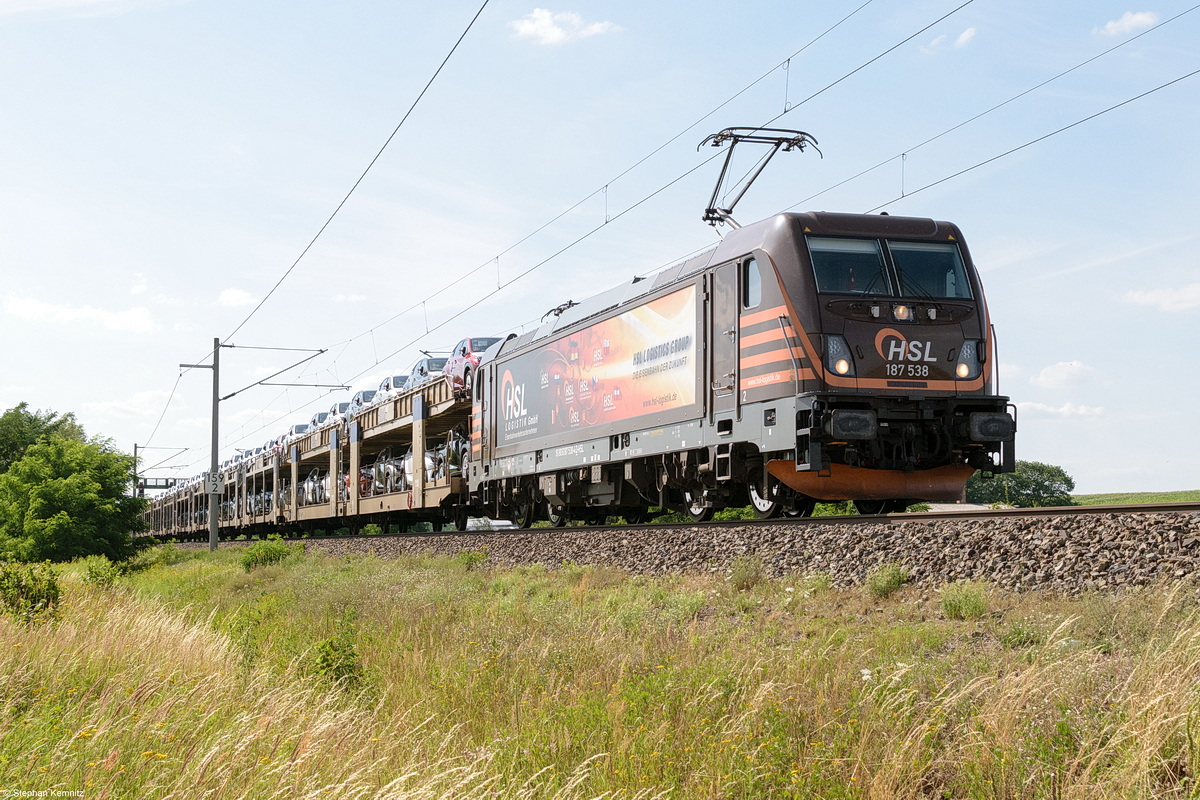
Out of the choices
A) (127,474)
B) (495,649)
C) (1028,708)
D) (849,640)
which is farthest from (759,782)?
(127,474)

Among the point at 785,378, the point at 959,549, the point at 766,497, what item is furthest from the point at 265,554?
the point at 959,549

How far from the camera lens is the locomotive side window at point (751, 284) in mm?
13555

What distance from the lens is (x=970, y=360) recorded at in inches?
528

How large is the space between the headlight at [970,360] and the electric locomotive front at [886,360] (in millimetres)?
17

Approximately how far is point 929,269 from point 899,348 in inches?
52.3

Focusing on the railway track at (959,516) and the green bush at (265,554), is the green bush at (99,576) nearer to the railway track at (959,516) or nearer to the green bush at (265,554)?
the green bush at (265,554)

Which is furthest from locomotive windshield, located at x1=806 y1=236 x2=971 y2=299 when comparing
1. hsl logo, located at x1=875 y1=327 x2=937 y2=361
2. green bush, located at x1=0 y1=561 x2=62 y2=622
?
green bush, located at x1=0 y1=561 x2=62 y2=622

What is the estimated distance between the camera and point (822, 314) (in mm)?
12852

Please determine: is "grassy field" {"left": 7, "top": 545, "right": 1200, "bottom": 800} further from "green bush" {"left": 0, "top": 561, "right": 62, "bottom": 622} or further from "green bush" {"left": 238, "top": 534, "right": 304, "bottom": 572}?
"green bush" {"left": 238, "top": 534, "right": 304, "bottom": 572}

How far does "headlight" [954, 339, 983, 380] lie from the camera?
13.3 meters

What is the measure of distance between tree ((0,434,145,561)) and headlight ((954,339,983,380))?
2421 centimetres

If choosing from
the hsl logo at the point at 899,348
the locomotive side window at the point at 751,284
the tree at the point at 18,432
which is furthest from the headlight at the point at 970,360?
the tree at the point at 18,432

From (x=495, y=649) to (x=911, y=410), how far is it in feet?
21.9

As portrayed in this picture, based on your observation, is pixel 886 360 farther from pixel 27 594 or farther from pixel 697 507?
pixel 27 594
